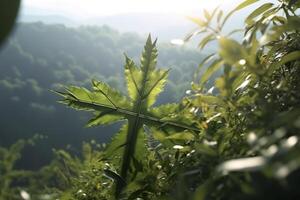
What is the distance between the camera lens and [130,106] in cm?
110

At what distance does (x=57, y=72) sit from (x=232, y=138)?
87288mm

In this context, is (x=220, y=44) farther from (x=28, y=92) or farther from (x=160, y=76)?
(x=28, y=92)

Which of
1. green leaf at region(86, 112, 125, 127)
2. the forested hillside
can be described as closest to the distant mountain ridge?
the forested hillside

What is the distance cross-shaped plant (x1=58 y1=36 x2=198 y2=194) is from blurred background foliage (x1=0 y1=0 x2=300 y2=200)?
2.2 inches

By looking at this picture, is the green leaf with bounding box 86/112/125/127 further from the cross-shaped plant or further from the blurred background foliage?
the blurred background foliage

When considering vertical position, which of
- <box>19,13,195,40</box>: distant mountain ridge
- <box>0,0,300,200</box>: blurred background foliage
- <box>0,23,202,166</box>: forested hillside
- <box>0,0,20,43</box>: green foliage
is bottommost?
<box>0,0,300,200</box>: blurred background foliage

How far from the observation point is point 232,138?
0.84 meters

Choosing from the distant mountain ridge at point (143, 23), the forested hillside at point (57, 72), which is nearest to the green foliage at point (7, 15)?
the forested hillside at point (57, 72)

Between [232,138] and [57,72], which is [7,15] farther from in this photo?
[57,72]

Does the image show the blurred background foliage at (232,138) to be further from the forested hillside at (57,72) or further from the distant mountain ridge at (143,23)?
the distant mountain ridge at (143,23)

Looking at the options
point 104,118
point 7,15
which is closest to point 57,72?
point 104,118

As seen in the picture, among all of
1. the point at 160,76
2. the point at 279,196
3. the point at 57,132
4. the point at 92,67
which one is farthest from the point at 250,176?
the point at 92,67

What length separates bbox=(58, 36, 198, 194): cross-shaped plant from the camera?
3.41 ft

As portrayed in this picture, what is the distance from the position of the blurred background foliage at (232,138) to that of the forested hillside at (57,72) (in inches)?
2289
